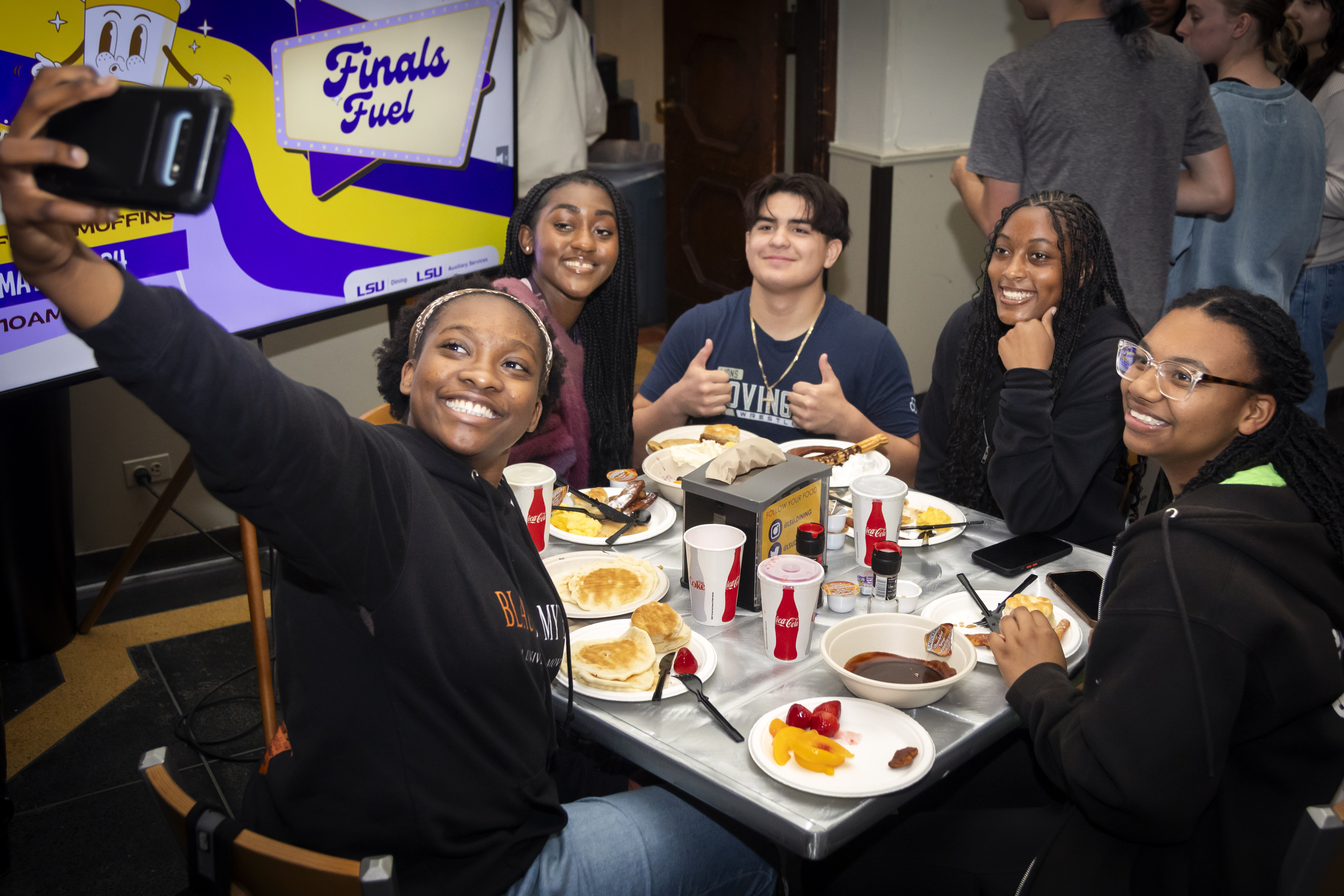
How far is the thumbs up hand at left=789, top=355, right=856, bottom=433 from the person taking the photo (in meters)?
2.45

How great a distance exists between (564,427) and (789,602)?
1.12 meters

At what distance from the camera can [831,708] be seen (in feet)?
4.50

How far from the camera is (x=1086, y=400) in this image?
2.05m

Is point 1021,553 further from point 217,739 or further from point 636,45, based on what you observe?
point 636,45

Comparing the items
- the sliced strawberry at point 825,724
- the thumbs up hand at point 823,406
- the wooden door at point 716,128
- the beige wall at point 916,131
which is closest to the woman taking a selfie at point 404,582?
the sliced strawberry at point 825,724

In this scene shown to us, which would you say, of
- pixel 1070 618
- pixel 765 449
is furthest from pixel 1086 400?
pixel 765 449

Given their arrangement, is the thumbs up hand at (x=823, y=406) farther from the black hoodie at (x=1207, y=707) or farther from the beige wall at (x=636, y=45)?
the beige wall at (x=636, y=45)

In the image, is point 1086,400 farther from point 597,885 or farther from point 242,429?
point 242,429

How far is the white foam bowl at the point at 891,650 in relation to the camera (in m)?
1.39

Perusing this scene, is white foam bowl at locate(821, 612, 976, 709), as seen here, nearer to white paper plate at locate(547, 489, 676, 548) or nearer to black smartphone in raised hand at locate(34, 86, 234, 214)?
white paper plate at locate(547, 489, 676, 548)

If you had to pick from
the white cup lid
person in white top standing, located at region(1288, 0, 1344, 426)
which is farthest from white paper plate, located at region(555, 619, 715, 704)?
person in white top standing, located at region(1288, 0, 1344, 426)

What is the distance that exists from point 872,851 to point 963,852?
0.42ft

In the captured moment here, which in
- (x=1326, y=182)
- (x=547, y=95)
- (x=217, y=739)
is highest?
(x=547, y=95)

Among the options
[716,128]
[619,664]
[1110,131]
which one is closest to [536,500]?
[619,664]
